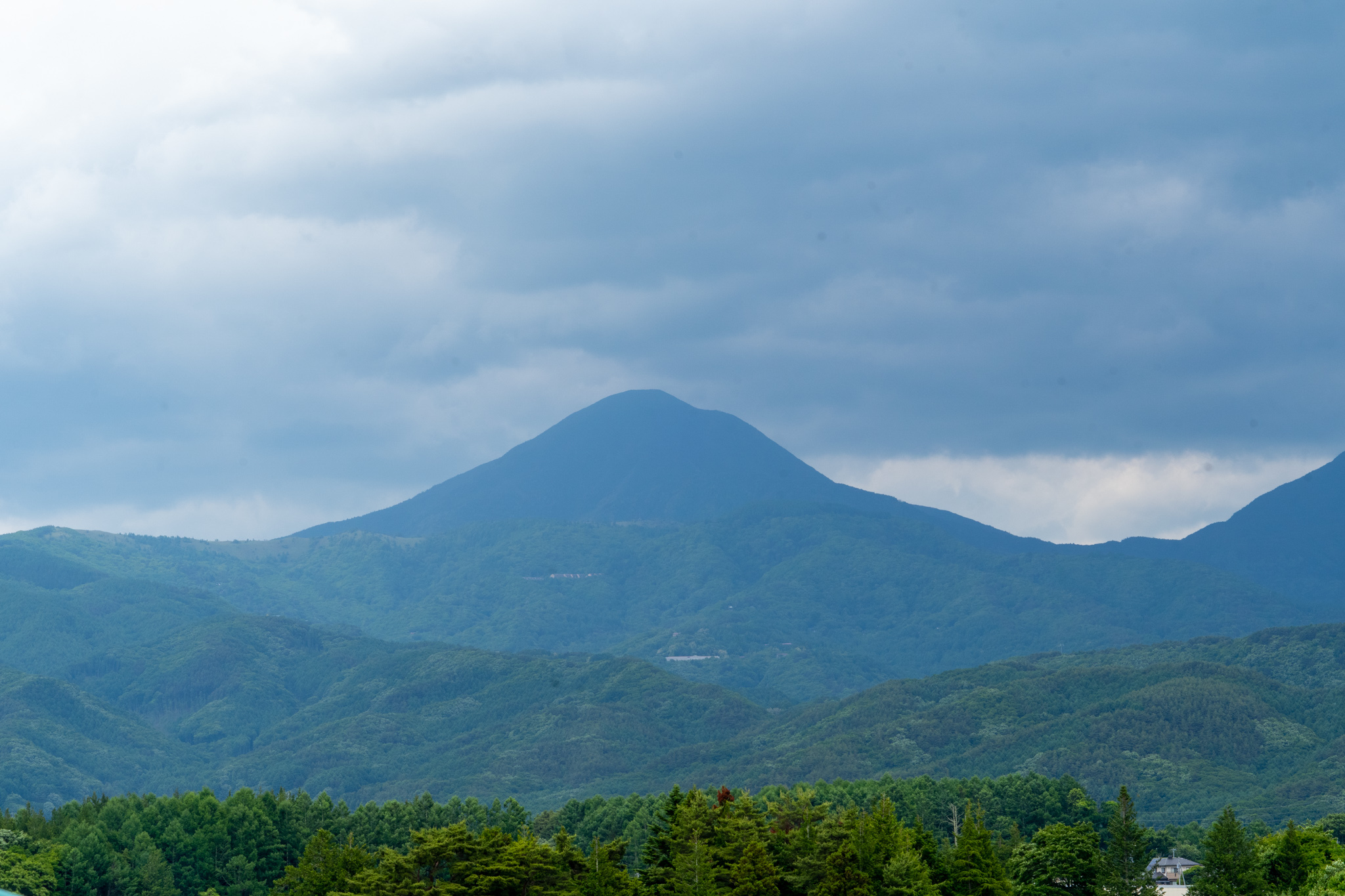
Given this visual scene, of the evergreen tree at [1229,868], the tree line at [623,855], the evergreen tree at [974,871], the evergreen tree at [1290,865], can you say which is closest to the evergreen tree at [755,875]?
the tree line at [623,855]

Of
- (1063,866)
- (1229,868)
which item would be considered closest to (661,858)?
(1063,866)

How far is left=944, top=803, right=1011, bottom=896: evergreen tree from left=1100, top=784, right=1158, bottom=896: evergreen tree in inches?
436

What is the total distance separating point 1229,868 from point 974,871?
74.5ft

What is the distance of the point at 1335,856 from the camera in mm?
128750

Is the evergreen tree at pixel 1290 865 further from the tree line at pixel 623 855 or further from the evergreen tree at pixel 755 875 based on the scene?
the evergreen tree at pixel 755 875

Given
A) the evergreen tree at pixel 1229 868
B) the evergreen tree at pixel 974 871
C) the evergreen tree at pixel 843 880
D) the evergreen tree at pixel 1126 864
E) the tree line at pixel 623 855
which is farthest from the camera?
the evergreen tree at pixel 1126 864

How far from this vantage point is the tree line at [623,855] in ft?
337

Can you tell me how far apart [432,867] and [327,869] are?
1285 centimetres

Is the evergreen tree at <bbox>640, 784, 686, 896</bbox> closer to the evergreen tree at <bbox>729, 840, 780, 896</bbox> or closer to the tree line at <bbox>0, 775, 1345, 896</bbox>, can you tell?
the tree line at <bbox>0, 775, 1345, 896</bbox>

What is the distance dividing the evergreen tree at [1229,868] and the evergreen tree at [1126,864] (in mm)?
4166

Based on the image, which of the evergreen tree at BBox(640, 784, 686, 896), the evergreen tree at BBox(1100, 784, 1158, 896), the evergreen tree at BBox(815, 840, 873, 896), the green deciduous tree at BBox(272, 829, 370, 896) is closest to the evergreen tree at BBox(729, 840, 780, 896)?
the evergreen tree at BBox(815, 840, 873, 896)

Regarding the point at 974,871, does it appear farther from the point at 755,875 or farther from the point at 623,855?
the point at 623,855

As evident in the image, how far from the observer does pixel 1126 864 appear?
11581cm

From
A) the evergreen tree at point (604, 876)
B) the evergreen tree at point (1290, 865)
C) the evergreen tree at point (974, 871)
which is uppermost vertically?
the evergreen tree at point (604, 876)
